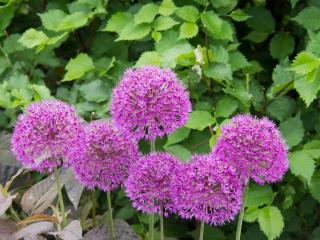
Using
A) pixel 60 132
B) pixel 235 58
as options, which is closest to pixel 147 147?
pixel 235 58

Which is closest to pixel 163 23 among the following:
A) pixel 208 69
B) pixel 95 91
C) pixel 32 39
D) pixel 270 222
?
pixel 208 69

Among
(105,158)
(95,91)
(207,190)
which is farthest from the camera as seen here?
(95,91)

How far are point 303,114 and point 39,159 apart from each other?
4.36ft

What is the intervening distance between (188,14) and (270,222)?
2.99 ft

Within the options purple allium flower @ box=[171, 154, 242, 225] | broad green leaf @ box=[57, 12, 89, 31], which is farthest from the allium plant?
broad green leaf @ box=[57, 12, 89, 31]

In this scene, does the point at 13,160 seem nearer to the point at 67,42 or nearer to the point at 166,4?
the point at 166,4

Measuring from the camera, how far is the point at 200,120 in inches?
94.0

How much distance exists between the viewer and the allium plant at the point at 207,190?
1546mm

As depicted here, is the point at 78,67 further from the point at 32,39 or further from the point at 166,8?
the point at 166,8

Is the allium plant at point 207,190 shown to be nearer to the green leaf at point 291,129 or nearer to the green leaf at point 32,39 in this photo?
the green leaf at point 291,129

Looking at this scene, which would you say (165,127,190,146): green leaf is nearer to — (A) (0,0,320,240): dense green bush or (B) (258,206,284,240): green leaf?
(A) (0,0,320,240): dense green bush

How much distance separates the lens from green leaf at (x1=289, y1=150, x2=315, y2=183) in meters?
2.21

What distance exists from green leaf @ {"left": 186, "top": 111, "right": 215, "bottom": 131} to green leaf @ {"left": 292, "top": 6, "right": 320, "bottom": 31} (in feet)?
1.82

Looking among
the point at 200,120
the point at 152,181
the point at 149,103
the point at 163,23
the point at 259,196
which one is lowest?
the point at 259,196
